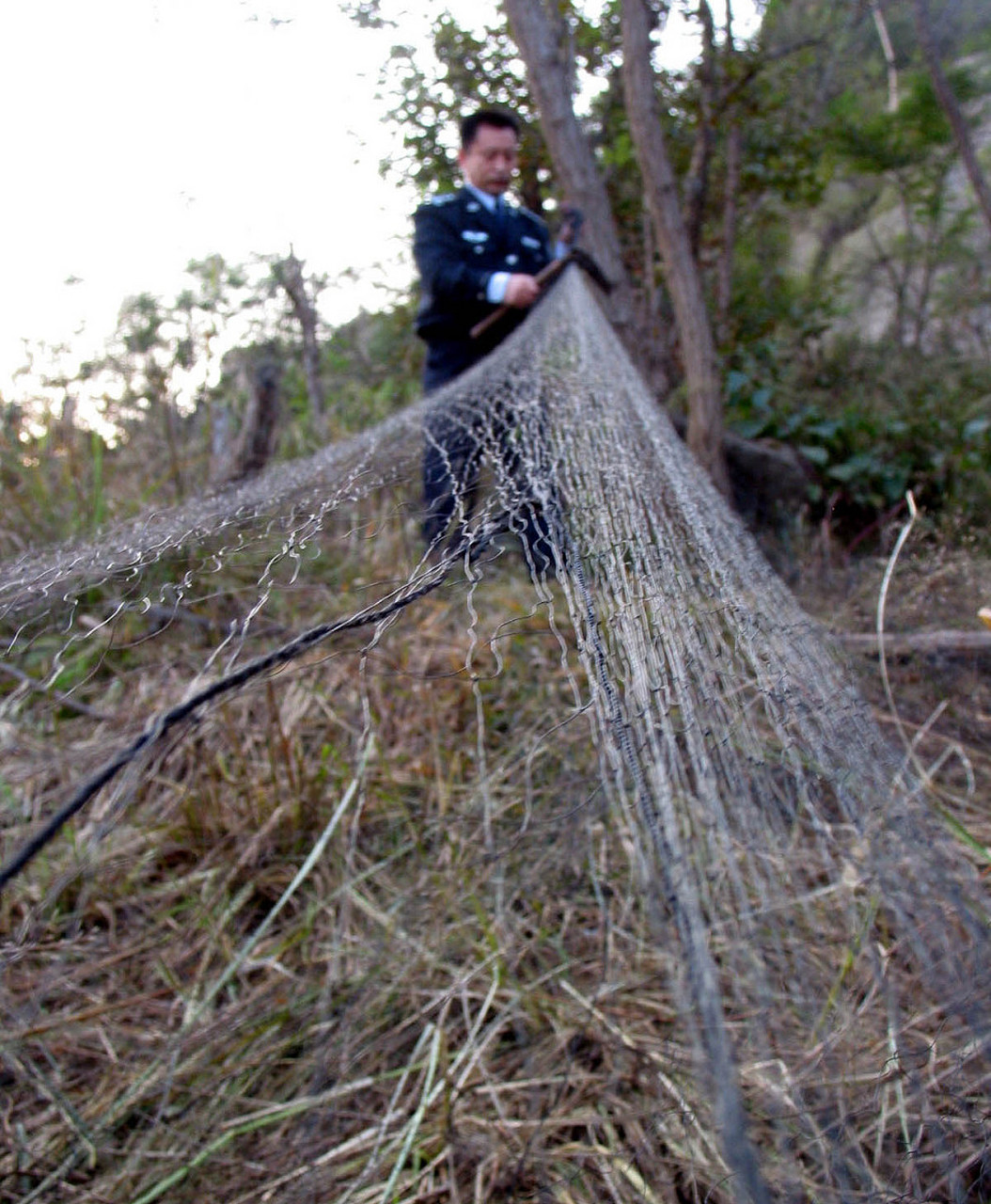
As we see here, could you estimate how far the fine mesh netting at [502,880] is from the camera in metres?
0.53

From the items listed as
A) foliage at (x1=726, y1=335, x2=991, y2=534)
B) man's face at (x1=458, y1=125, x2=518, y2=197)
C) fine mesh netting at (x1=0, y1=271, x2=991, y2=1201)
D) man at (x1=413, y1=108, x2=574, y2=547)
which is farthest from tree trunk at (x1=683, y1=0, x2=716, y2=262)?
fine mesh netting at (x1=0, y1=271, x2=991, y2=1201)

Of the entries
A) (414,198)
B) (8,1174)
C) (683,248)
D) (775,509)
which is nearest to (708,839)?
(8,1174)

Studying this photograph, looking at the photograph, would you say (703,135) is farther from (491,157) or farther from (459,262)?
(459,262)

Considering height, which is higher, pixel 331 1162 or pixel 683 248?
pixel 683 248

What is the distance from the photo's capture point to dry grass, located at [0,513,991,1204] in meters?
0.92

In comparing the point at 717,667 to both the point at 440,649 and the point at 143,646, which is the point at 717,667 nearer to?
the point at 440,649

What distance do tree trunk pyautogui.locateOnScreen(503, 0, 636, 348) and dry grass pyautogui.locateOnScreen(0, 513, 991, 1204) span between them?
1.69 metres

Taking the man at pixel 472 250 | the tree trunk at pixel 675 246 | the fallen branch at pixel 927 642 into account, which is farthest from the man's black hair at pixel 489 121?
the fallen branch at pixel 927 642

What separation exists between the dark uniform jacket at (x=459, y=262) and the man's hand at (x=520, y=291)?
0.50 feet

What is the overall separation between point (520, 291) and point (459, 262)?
35cm

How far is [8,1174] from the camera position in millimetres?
991

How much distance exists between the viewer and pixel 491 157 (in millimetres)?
2637

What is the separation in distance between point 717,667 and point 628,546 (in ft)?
0.46

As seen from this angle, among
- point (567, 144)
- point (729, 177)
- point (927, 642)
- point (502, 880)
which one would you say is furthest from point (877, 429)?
point (502, 880)
